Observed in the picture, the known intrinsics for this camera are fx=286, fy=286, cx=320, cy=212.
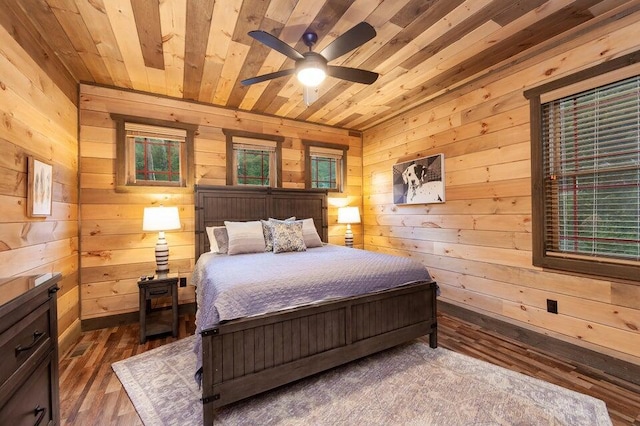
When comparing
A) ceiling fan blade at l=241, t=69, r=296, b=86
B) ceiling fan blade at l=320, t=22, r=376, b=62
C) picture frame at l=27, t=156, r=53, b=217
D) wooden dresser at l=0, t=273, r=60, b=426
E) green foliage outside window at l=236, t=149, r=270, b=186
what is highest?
ceiling fan blade at l=320, t=22, r=376, b=62

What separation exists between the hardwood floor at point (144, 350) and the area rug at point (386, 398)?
10 centimetres

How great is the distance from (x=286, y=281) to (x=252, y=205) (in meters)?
2.15

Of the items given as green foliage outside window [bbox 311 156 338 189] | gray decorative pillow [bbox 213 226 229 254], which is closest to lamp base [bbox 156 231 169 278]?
Result: gray decorative pillow [bbox 213 226 229 254]

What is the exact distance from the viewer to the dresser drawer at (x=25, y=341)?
986 mm

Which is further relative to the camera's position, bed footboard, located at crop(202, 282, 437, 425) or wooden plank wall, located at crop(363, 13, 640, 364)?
wooden plank wall, located at crop(363, 13, 640, 364)

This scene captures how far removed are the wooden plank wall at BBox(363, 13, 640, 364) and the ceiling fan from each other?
1.51 m

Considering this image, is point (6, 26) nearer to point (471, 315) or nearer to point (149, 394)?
point (149, 394)

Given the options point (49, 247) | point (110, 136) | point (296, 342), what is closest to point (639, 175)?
point (296, 342)

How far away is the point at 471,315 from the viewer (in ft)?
10.6

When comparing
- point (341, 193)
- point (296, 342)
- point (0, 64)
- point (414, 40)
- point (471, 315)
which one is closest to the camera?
point (0, 64)

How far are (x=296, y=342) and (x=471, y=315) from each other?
7.38 feet

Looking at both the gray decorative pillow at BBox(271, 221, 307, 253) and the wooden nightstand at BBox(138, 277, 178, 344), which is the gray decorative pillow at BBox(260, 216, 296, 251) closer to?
the gray decorative pillow at BBox(271, 221, 307, 253)

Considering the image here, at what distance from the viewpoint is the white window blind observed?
7.09 feet

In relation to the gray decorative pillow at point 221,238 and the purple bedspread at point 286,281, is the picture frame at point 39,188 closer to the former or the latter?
the purple bedspread at point 286,281
